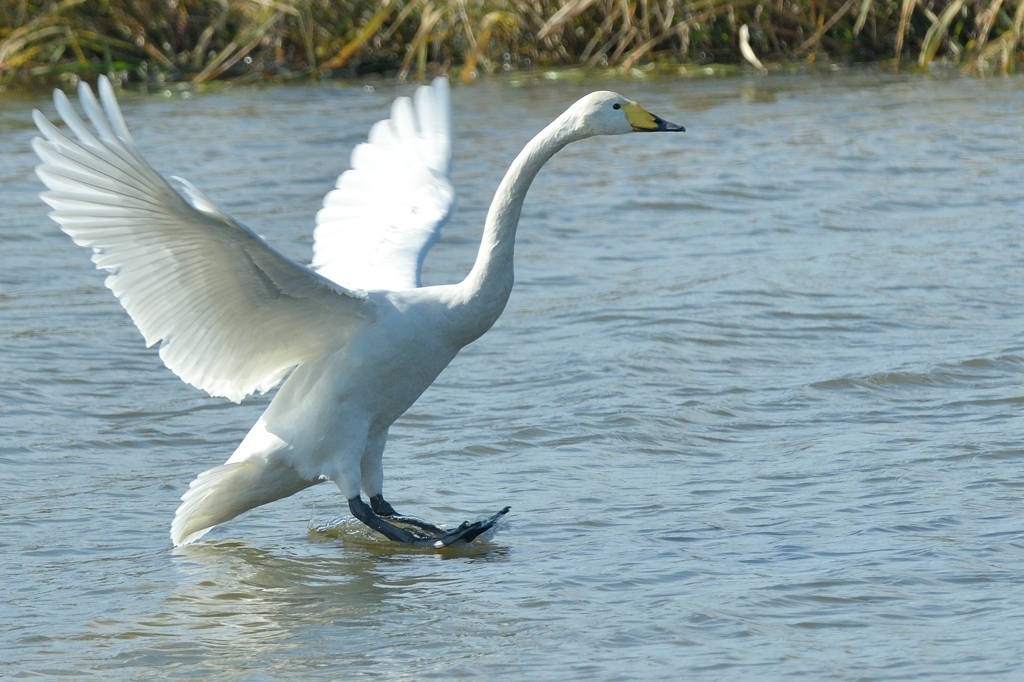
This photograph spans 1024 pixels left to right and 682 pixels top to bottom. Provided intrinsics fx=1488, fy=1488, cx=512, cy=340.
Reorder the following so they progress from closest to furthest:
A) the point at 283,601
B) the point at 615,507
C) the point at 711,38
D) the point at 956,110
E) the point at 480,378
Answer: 1. the point at 283,601
2. the point at 615,507
3. the point at 480,378
4. the point at 956,110
5. the point at 711,38

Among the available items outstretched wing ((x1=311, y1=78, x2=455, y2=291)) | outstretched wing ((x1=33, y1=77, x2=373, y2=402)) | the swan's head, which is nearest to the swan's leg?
outstretched wing ((x1=33, y1=77, x2=373, y2=402))

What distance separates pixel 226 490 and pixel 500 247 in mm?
1291

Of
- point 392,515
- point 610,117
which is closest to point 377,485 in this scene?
point 392,515

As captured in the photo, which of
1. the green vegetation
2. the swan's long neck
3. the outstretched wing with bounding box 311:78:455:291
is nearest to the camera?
the swan's long neck

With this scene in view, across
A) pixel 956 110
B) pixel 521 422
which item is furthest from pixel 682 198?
pixel 521 422

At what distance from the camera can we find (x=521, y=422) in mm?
6520

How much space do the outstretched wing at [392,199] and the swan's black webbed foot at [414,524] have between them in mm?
958

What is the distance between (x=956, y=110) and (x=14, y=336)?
8324 mm

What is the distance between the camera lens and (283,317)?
5.04 meters

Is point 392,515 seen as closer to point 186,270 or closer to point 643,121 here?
point 186,270

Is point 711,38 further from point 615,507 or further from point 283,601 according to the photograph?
A: point 283,601

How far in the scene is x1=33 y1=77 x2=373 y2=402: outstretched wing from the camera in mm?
4445

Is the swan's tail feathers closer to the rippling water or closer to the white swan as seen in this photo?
the white swan

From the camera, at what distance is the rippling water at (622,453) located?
4.32 m
